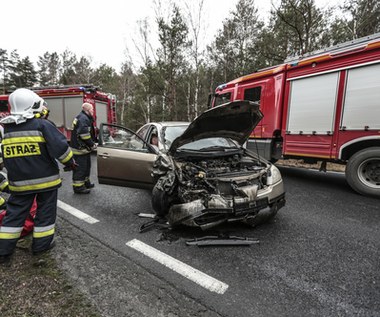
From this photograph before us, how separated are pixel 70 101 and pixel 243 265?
989 centimetres

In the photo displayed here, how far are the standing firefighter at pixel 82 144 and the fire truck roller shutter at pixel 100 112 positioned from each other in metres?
5.74

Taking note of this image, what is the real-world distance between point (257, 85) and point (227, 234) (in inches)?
178

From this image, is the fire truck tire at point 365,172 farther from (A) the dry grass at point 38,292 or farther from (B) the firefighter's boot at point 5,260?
(B) the firefighter's boot at point 5,260

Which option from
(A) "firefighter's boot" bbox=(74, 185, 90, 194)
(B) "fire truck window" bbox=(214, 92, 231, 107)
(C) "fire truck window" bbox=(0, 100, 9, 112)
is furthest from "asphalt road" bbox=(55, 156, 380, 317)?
(C) "fire truck window" bbox=(0, 100, 9, 112)

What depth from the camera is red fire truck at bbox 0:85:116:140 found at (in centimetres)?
934

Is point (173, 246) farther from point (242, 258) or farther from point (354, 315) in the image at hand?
point (354, 315)

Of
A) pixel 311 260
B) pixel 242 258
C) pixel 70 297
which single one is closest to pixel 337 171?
pixel 311 260

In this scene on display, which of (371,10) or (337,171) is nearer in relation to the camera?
(337,171)

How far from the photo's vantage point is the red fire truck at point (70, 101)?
30.7 feet

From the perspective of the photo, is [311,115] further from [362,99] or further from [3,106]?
[3,106]

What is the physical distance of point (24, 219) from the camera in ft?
7.40

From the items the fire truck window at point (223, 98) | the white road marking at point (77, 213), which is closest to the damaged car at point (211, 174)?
Answer: the white road marking at point (77, 213)

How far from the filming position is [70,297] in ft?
5.56

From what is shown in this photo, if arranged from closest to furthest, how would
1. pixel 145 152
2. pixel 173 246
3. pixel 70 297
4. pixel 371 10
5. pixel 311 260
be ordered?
pixel 70 297 < pixel 311 260 < pixel 173 246 < pixel 145 152 < pixel 371 10
